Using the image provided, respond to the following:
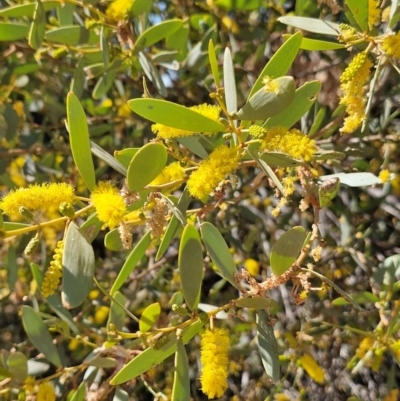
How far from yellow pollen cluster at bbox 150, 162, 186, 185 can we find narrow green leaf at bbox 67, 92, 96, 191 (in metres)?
0.18

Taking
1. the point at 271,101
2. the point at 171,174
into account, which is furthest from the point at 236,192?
the point at 271,101

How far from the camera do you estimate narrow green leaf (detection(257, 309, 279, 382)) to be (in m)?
1.17

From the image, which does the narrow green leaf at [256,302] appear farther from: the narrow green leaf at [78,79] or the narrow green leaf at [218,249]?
the narrow green leaf at [78,79]

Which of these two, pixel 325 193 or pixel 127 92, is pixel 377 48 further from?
pixel 127 92

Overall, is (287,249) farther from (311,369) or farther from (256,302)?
(311,369)

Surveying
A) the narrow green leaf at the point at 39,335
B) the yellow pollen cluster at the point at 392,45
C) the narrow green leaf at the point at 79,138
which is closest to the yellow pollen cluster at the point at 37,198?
the narrow green leaf at the point at 79,138

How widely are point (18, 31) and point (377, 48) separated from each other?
1.16 m

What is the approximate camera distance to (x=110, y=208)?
101 centimetres

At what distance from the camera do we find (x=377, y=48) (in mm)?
1199

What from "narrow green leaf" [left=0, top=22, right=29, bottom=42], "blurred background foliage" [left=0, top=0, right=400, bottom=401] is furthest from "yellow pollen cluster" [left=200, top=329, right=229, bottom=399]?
"narrow green leaf" [left=0, top=22, right=29, bottom=42]

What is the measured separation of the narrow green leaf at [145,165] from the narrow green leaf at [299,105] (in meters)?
0.30

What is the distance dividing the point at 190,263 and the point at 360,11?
709 millimetres

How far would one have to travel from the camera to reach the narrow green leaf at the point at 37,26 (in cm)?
150

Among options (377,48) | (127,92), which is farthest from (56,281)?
(127,92)
